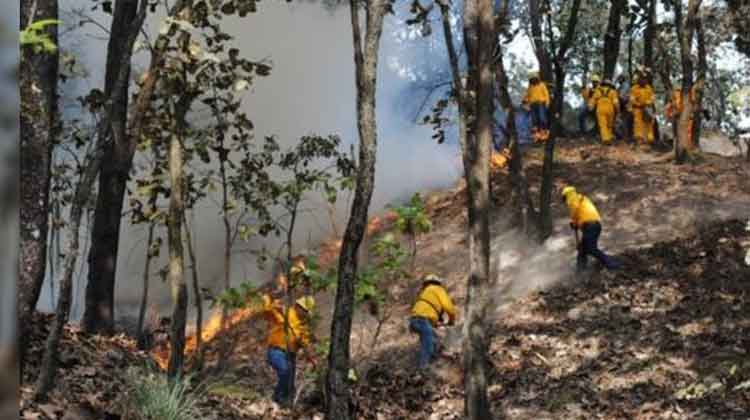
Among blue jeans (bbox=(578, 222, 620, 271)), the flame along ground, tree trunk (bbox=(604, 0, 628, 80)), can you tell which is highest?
tree trunk (bbox=(604, 0, 628, 80))

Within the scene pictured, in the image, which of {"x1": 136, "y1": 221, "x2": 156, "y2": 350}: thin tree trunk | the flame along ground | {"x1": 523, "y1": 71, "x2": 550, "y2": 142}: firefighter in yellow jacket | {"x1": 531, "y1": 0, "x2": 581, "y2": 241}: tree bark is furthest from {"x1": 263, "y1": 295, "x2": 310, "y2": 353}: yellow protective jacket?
{"x1": 523, "y1": 71, "x2": 550, "y2": 142}: firefighter in yellow jacket

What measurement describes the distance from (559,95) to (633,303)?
4.06 metres

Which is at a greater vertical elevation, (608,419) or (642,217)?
(642,217)

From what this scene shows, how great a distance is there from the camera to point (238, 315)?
20047mm

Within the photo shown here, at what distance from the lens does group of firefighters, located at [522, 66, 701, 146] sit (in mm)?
20297

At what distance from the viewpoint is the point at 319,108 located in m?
29.2

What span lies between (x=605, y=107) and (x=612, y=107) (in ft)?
0.53

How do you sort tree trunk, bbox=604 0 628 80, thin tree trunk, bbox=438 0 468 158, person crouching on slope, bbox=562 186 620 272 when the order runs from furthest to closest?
tree trunk, bbox=604 0 628 80 → person crouching on slope, bbox=562 186 620 272 → thin tree trunk, bbox=438 0 468 158

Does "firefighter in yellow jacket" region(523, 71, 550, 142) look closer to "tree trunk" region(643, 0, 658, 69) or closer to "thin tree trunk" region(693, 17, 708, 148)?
"tree trunk" region(643, 0, 658, 69)

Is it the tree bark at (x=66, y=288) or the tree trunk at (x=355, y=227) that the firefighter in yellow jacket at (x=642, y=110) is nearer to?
the tree trunk at (x=355, y=227)

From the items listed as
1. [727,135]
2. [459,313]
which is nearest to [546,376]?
[459,313]

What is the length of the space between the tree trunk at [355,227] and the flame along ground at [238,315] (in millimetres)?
9034

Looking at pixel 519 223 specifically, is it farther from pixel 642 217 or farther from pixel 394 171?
pixel 394 171

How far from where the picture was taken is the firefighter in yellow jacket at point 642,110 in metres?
20.5
